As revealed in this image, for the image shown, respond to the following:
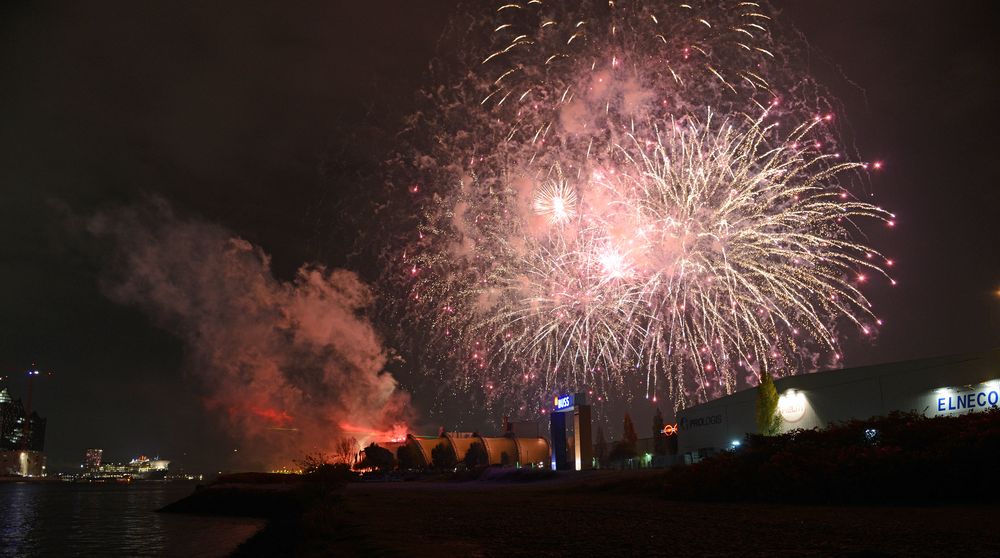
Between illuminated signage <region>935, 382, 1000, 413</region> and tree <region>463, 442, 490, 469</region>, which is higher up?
illuminated signage <region>935, 382, 1000, 413</region>

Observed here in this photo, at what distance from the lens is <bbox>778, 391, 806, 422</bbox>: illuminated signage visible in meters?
44.3

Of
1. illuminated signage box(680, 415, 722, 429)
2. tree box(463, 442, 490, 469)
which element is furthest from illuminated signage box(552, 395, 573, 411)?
tree box(463, 442, 490, 469)

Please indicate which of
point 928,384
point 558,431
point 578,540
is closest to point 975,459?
point 578,540

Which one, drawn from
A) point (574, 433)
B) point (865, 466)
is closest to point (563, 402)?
point (574, 433)

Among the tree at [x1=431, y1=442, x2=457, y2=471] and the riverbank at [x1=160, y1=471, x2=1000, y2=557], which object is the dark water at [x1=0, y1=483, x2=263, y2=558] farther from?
the tree at [x1=431, y1=442, x2=457, y2=471]

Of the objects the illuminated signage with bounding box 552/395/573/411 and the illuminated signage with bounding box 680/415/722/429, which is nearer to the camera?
the illuminated signage with bounding box 680/415/722/429

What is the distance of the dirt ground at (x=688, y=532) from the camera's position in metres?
11.0

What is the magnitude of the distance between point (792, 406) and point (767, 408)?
154 centimetres

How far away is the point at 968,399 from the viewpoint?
34812 mm

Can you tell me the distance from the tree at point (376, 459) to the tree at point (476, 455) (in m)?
11.9

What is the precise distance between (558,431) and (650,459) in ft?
29.5

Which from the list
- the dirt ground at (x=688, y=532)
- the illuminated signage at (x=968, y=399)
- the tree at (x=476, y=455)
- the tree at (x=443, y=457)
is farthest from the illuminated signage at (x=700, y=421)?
the tree at (x=443, y=457)

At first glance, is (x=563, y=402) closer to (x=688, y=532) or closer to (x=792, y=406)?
(x=792, y=406)

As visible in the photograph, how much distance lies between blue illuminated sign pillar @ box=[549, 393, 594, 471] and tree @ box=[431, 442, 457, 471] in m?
44.3
